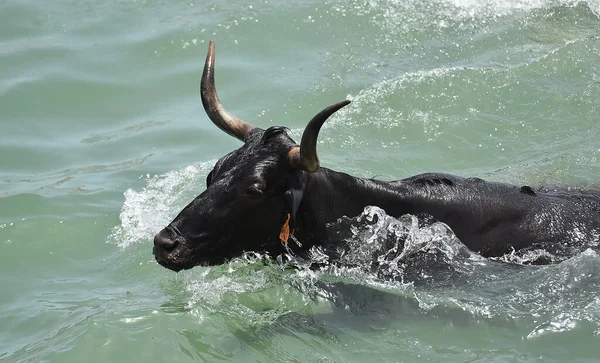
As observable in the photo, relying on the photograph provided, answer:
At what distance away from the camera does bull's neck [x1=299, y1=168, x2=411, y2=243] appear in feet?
22.9

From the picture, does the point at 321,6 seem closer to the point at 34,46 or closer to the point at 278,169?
the point at 34,46

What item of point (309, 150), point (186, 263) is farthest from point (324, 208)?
point (186, 263)

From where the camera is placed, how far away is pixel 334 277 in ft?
24.6

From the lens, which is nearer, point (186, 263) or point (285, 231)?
point (186, 263)

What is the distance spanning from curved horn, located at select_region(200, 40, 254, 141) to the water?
1132 mm

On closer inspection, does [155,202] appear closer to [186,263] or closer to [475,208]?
[186,263]

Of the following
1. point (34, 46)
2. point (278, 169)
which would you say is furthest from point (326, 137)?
point (34, 46)

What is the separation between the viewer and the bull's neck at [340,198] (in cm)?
698

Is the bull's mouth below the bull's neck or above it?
below

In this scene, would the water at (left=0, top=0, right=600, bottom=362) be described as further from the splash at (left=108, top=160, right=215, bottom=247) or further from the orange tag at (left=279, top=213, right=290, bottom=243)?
the orange tag at (left=279, top=213, right=290, bottom=243)

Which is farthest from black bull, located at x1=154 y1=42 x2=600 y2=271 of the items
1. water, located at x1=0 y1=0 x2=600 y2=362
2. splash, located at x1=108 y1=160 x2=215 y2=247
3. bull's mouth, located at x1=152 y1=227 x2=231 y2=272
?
splash, located at x1=108 y1=160 x2=215 y2=247

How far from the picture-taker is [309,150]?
6.28 meters

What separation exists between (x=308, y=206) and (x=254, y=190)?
0.53 m

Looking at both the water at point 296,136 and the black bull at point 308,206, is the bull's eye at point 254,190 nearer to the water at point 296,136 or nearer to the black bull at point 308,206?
the black bull at point 308,206
